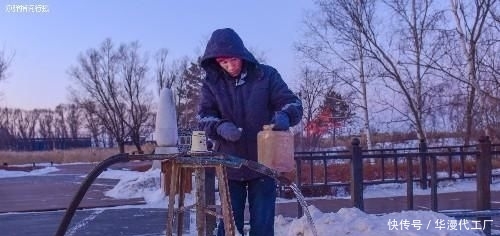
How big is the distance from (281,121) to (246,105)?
0.42 m

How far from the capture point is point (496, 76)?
64.5 feet

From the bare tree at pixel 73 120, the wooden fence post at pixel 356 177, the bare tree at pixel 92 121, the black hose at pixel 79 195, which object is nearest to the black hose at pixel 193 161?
the black hose at pixel 79 195

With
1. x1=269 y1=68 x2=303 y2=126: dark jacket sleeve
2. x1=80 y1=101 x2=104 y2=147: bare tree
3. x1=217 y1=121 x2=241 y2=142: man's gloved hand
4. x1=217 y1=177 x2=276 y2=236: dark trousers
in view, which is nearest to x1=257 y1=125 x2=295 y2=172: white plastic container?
x1=217 y1=121 x2=241 y2=142: man's gloved hand

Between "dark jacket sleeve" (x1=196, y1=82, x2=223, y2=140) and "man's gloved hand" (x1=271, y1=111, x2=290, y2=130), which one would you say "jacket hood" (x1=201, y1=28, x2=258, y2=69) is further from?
"man's gloved hand" (x1=271, y1=111, x2=290, y2=130)

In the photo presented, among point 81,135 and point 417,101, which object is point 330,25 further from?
point 81,135

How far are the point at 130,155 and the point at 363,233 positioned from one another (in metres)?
3.23

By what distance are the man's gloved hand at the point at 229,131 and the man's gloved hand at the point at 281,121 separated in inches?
8.1

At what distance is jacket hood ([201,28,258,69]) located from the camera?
3527mm

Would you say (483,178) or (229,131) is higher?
(229,131)

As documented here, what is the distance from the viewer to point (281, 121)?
3303 mm

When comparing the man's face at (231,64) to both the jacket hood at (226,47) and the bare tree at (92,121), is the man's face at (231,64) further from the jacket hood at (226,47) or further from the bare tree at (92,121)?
the bare tree at (92,121)

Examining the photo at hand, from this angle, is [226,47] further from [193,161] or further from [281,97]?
[193,161]

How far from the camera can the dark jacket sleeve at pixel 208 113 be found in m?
3.53

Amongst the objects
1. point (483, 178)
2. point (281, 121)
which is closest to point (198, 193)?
point (281, 121)
